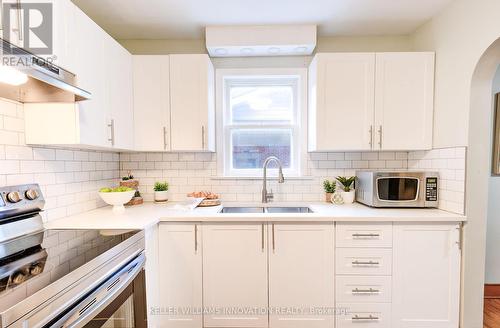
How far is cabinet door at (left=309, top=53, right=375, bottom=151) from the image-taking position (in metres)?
1.98

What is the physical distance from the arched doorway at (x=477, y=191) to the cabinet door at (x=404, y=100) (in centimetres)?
34

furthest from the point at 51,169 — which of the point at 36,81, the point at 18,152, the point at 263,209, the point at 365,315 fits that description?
the point at 365,315

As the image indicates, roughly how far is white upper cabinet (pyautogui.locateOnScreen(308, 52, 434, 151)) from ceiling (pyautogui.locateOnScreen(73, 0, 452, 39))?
1.03ft

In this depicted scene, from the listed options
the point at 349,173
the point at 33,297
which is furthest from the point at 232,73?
the point at 33,297

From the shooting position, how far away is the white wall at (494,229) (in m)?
2.21

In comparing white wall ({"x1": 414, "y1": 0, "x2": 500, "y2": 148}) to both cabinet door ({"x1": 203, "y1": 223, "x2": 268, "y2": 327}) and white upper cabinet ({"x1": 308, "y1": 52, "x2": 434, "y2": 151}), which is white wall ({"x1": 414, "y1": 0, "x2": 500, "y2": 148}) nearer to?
white upper cabinet ({"x1": 308, "y1": 52, "x2": 434, "y2": 151})

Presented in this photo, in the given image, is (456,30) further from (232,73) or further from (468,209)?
(232,73)

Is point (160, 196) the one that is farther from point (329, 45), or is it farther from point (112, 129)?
point (329, 45)

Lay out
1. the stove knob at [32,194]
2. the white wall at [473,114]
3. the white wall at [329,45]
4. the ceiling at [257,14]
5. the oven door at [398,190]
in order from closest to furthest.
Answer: the stove knob at [32,194]
the white wall at [473,114]
the ceiling at [257,14]
the oven door at [398,190]
the white wall at [329,45]

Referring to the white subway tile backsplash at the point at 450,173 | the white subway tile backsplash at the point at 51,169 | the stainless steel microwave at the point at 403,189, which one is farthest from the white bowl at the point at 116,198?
the white subway tile backsplash at the point at 450,173

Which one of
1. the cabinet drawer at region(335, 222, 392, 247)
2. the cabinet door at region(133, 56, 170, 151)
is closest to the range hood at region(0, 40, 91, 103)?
the cabinet door at region(133, 56, 170, 151)

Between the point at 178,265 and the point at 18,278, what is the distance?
1037 mm

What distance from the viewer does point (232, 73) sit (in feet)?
7.63

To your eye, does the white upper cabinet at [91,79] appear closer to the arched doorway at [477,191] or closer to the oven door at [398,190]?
the oven door at [398,190]
